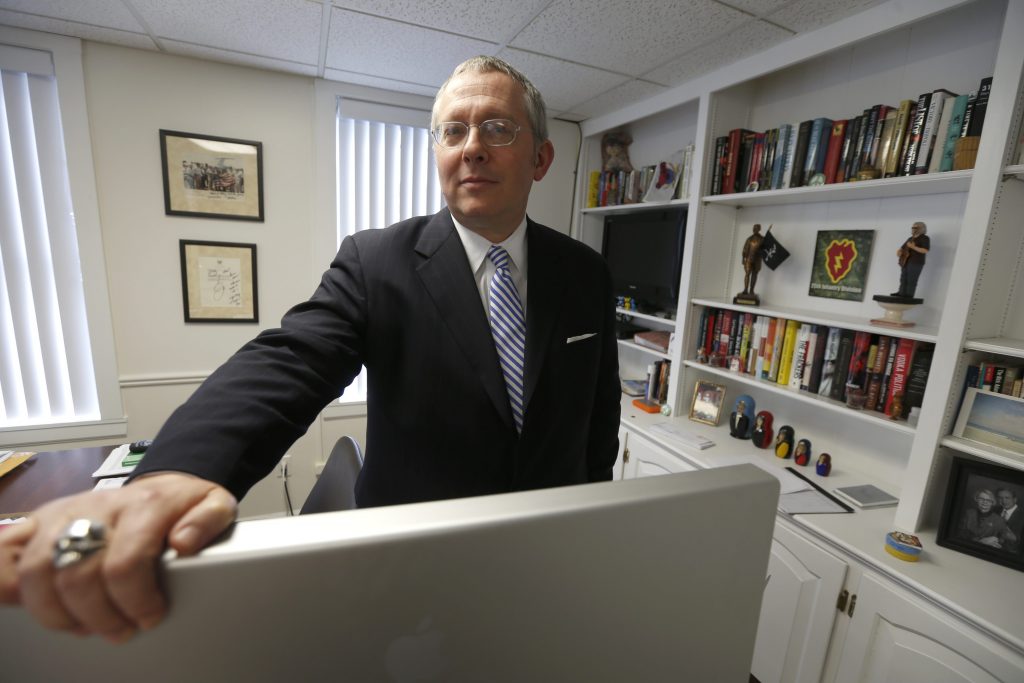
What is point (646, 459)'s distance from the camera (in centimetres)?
238

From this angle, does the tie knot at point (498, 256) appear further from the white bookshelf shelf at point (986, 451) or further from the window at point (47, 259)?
the window at point (47, 259)

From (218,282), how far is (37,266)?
815 mm

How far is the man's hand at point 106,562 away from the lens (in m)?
0.21

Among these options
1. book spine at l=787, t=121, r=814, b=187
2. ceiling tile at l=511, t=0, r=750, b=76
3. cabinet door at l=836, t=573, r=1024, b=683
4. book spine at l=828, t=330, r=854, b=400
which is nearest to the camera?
cabinet door at l=836, t=573, r=1024, b=683

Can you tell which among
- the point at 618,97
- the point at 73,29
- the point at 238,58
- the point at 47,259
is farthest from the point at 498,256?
the point at 47,259

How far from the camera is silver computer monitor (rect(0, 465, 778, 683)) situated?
214mm

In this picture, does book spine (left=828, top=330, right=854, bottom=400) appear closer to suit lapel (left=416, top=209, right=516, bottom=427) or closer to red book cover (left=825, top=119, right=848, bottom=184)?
red book cover (left=825, top=119, right=848, bottom=184)

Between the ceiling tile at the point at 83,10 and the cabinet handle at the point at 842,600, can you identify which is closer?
the cabinet handle at the point at 842,600

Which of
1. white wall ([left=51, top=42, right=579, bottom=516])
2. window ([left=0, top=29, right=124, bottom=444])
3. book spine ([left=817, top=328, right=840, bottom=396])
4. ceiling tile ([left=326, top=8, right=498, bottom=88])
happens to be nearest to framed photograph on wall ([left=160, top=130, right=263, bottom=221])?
white wall ([left=51, top=42, right=579, bottom=516])

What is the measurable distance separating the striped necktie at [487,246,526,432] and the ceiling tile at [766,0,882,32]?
1643 millimetres

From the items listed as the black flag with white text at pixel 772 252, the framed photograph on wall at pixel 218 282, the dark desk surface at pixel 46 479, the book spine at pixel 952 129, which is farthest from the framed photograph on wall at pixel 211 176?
the book spine at pixel 952 129

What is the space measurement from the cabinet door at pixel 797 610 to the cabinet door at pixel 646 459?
1.75 feet

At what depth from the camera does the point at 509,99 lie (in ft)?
3.27

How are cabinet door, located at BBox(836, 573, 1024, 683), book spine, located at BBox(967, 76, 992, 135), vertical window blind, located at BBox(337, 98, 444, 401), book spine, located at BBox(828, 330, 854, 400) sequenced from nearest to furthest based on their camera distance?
cabinet door, located at BBox(836, 573, 1024, 683) → book spine, located at BBox(967, 76, 992, 135) → book spine, located at BBox(828, 330, 854, 400) → vertical window blind, located at BBox(337, 98, 444, 401)
